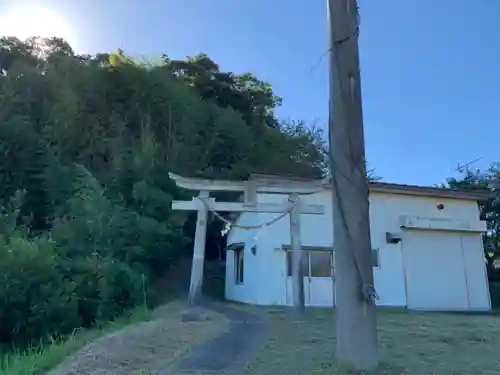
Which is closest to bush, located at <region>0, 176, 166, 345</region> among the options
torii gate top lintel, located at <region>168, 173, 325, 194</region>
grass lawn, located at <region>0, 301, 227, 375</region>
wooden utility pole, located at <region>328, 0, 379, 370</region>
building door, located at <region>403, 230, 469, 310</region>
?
torii gate top lintel, located at <region>168, 173, 325, 194</region>

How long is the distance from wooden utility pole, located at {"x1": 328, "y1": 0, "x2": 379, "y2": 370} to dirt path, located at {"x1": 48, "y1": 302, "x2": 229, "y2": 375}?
1798 mm

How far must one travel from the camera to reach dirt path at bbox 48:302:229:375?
527 centimetres

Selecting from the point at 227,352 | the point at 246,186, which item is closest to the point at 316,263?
the point at 246,186

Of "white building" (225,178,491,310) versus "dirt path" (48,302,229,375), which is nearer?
"dirt path" (48,302,229,375)

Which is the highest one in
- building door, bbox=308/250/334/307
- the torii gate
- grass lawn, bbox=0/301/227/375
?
the torii gate

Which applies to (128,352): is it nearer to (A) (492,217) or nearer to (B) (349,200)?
(B) (349,200)

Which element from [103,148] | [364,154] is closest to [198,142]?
[103,148]

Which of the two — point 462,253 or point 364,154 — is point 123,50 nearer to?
point 462,253

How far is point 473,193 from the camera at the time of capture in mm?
15859

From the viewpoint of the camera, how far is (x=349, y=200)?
5.00 m

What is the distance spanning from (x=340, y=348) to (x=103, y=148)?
15.2 meters

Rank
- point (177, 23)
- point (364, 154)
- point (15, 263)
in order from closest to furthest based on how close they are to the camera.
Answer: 1. point (364, 154)
2. point (177, 23)
3. point (15, 263)

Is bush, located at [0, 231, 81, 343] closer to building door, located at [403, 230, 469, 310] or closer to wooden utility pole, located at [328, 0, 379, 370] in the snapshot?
wooden utility pole, located at [328, 0, 379, 370]

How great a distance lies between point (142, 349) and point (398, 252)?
1052cm
